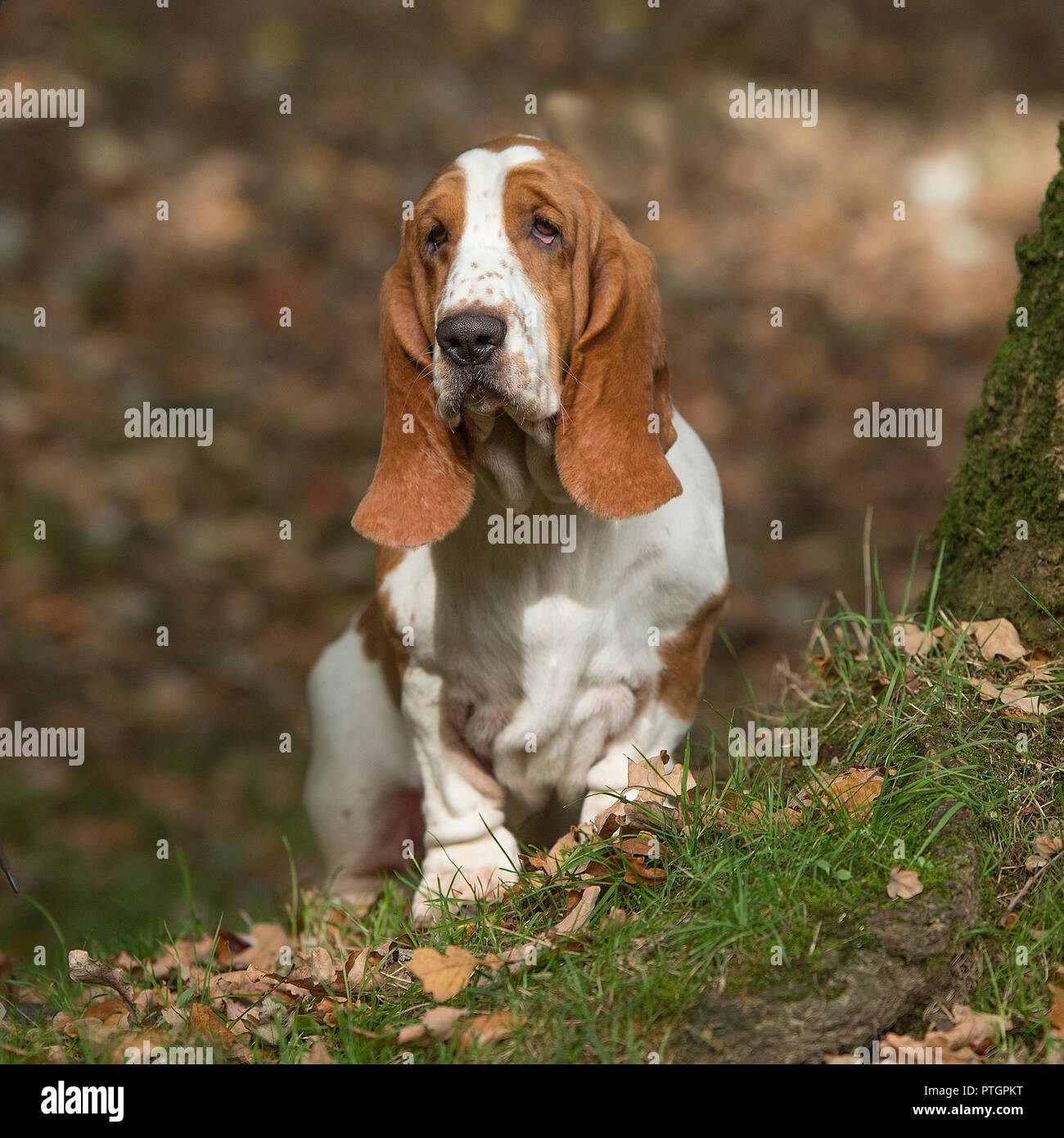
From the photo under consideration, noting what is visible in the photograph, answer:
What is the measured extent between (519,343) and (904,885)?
1.39m

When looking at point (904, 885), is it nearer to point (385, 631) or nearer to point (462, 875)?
point (462, 875)

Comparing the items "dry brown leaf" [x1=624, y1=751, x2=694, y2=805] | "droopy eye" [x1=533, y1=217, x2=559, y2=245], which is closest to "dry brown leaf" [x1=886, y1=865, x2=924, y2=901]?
"dry brown leaf" [x1=624, y1=751, x2=694, y2=805]

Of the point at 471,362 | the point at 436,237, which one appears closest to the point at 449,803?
the point at 471,362

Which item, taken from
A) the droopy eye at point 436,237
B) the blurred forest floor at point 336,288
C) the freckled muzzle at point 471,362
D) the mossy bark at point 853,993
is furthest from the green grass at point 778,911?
the blurred forest floor at point 336,288

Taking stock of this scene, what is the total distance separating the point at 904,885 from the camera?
8.11 ft

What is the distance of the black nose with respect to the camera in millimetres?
2709

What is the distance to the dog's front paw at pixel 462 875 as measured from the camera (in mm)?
3086

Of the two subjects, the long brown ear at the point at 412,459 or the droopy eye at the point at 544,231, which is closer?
the droopy eye at the point at 544,231

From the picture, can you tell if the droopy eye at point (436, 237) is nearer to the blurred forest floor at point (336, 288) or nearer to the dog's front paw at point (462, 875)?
the dog's front paw at point (462, 875)

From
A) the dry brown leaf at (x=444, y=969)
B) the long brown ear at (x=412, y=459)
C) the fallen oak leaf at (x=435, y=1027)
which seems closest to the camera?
the fallen oak leaf at (x=435, y=1027)

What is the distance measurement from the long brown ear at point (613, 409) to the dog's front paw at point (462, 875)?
36.0 inches

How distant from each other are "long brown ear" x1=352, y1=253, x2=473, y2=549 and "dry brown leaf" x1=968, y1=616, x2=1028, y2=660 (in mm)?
1332

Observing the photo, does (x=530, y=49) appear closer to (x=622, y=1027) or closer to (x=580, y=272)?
(x=580, y=272)
